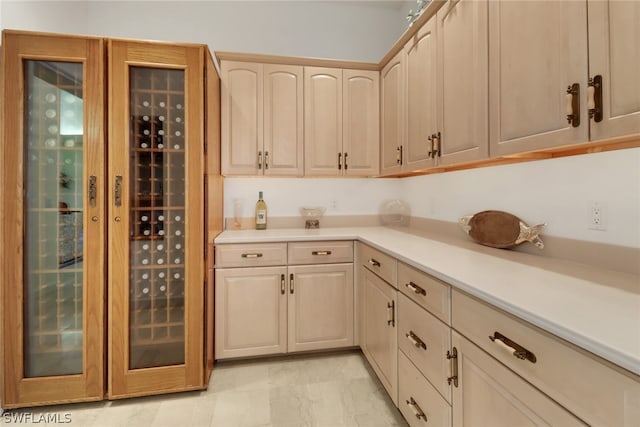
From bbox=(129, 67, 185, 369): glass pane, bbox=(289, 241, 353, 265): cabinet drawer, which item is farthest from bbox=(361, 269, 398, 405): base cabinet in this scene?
bbox=(129, 67, 185, 369): glass pane

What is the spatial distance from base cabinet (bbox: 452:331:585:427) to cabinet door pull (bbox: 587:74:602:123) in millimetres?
826

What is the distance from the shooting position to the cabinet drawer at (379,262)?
167cm

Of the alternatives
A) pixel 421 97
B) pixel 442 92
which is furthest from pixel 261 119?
pixel 442 92

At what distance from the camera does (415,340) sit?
1412mm

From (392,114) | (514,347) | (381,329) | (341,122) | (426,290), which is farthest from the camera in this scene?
(341,122)

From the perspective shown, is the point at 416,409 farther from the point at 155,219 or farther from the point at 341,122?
the point at 341,122

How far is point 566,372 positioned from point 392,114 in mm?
2040

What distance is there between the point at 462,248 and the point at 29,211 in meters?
2.51

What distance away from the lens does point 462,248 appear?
5.55 feet

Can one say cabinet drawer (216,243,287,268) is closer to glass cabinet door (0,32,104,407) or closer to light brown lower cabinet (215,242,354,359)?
light brown lower cabinet (215,242,354,359)

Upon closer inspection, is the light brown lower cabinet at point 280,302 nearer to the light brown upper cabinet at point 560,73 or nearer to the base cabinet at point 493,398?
the base cabinet at point 493,398

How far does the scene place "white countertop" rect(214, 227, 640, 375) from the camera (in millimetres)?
643

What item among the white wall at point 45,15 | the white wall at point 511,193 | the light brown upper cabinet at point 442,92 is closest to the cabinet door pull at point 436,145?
the light brown upper cabinet at point 442,92

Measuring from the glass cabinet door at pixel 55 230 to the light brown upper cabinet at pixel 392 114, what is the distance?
6.38 feet
